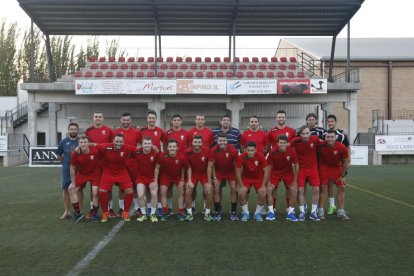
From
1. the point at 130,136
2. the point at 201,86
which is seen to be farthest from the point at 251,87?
the point at 130,136

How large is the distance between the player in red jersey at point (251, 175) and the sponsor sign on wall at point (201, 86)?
48.1ft

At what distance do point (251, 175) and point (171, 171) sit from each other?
1.44 meters

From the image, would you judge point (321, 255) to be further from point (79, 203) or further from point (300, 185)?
point (79, 203)

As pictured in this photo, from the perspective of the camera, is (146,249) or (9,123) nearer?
(146,249)

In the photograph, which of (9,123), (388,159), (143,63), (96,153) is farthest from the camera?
(9,123)

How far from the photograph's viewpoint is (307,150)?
7.57 metres

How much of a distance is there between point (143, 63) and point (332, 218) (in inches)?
805

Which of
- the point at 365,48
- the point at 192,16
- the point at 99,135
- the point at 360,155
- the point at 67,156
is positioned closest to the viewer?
the point at 67,156

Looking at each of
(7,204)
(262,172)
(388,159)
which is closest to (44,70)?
(388,159)

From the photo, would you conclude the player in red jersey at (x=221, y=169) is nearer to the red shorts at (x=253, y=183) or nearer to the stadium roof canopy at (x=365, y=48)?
the red shorts at (x=253, y=183)

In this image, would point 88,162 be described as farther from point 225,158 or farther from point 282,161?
point 282,161

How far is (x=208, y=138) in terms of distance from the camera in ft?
27.5

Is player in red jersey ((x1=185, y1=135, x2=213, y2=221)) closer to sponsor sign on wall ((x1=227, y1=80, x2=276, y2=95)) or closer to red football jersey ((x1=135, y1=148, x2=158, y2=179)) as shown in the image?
red football jersey ((x1=135, y1=148, x2=158, y2=179))

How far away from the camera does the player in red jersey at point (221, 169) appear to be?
296 inches
